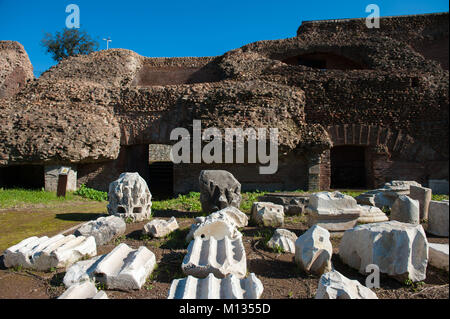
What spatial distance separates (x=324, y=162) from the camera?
952cm

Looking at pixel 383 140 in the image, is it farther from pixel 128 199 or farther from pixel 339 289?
pixel 339 289

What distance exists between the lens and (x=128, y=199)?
17.6 feet

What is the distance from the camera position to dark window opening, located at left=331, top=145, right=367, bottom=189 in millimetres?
10641

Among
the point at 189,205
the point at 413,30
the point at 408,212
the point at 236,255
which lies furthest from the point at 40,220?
the point at 413,30

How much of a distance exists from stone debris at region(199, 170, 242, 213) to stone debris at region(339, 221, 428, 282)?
123 inches

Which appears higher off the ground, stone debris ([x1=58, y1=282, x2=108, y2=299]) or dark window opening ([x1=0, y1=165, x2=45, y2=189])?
dark window opening ([x1=0, y1=165, x2=45, y2=189])

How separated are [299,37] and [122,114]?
9.41 meters

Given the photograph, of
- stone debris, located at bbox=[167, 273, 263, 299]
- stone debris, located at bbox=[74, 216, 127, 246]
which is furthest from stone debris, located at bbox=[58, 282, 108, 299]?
stone debris, located at bbox=[74, 216, 127, 246]

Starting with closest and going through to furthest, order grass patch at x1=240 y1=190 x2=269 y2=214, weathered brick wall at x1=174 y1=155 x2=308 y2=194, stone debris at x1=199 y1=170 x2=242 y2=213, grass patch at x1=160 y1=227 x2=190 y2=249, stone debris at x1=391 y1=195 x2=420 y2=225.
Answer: grass patch at x1=160 y1=227 x2=190 y2=249, stone debris at x1=391 y1=195 x2=420 y2=225, stone debris at x1=199 y1=170 x2=242 y2=213, grass patch at x1=240 y1=190 x2=269 y2=214, weathered brick wall at x1=174 y1=155 x2=308 y2=194

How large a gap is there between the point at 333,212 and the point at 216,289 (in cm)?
253

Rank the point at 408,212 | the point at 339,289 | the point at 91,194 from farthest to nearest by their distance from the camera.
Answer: the point at 91,194, the point at 408,212, the point at 339,289

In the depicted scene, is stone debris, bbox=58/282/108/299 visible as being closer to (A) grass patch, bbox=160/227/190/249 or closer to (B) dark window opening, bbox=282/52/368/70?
(A) grass patch, bbox=160/227/190/249
